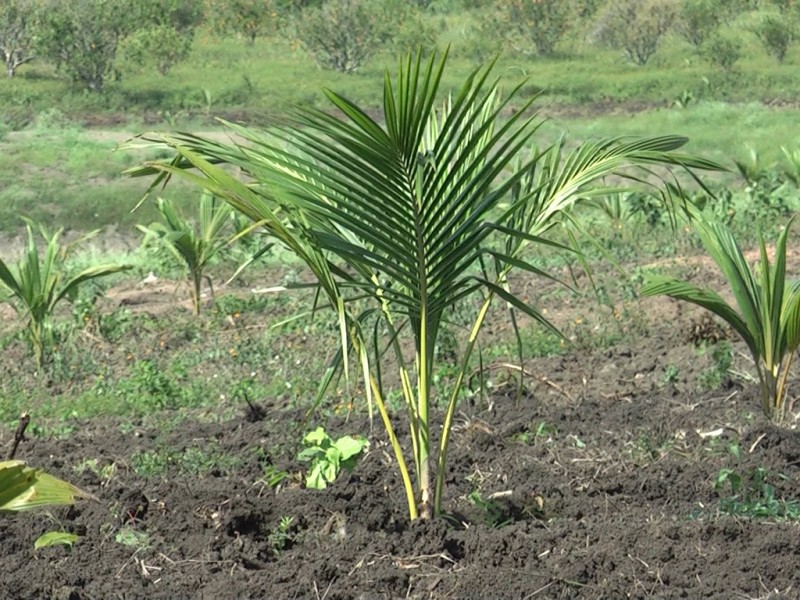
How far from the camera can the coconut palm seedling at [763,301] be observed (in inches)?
185

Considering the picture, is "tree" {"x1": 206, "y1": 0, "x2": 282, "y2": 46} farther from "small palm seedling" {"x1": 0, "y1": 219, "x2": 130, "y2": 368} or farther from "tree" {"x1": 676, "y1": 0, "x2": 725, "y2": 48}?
"small palm seedling" {"x1": 0, "y1": 219, "x2": 130, "y2": 368}

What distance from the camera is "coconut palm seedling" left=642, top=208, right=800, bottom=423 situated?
185 inches

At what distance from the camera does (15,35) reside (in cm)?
1881

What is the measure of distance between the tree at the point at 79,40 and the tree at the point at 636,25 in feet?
26.7

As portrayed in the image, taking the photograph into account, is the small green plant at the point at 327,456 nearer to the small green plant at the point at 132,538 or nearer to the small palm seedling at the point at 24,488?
the small green plant at the point at 132,538

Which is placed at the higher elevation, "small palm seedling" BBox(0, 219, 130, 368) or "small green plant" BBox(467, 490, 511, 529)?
"small green plant" BBox(467, 490, 511, 529)

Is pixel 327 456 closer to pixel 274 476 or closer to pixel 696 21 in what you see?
pixel 274 476

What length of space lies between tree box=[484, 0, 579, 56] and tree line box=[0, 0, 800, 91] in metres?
0.02

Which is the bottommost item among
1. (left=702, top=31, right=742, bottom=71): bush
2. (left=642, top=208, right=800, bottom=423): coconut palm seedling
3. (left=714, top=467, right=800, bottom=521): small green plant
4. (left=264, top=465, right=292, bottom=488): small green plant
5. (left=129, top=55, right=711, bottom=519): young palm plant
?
(left=702, top=31, right=742, bottom=71): bush

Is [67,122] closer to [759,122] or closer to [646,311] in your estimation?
[759,122]

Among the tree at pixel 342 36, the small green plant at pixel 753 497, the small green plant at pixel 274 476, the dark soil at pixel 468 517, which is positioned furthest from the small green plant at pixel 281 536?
the tree at pixel 342 36

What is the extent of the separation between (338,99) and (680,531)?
157 cm

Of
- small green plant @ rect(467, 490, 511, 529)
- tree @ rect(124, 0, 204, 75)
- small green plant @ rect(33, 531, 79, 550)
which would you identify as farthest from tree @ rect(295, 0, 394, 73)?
small green plant @ rect(33, 531, 79, 550)

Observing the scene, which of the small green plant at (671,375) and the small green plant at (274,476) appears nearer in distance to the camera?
the small green plant at (274,476)
